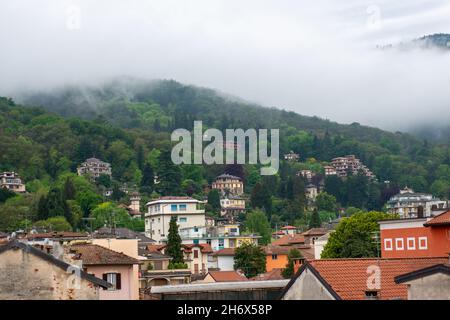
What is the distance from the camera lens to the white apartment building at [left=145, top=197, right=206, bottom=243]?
10531 centimetres

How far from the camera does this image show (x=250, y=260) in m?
71.6

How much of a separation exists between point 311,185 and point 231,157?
19760 millimetres

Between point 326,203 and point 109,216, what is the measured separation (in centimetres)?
5217

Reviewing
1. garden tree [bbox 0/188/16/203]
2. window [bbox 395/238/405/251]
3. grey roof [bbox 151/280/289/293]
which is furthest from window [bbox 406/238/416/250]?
garden tree [bbox 0/188/16/203]

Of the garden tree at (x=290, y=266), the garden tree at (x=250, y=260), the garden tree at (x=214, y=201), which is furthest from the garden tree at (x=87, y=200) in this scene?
the garden tree at (x=290, y=266)

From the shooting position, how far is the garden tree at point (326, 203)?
15009cm

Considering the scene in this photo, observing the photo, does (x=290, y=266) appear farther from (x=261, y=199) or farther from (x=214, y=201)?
(x=214, y=201)

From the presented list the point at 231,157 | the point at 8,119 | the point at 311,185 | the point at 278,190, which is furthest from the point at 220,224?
the point at 8,119

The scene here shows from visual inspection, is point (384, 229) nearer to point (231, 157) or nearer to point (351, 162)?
point (231, 157)

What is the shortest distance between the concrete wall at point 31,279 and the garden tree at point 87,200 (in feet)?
306

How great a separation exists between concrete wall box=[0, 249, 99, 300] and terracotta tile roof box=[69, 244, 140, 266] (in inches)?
307

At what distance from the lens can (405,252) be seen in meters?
43.5

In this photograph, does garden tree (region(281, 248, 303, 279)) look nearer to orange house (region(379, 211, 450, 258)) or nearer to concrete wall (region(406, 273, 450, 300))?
orange house (region(379, 211, 450, 258))

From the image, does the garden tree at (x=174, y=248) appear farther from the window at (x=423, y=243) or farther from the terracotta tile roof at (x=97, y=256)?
the terracotta tile roof at (x=97, y=256)
